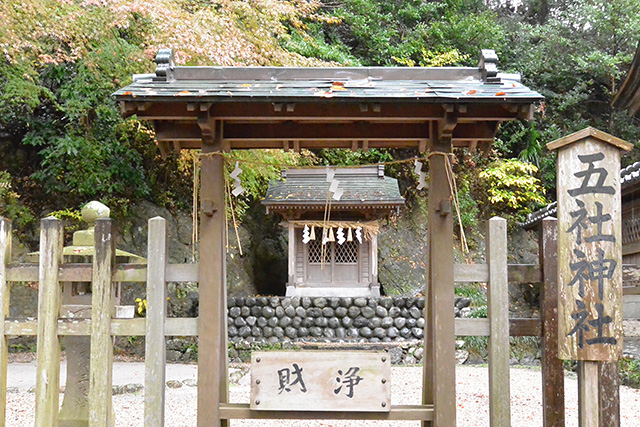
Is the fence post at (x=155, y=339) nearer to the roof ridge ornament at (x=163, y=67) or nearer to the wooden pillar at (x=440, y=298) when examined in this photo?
the roof ridge ornament at (x=163, y=67)

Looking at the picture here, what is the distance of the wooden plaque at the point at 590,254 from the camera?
3.70 m

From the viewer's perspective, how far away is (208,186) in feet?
14.5

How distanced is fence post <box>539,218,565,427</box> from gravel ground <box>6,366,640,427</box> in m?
2.78

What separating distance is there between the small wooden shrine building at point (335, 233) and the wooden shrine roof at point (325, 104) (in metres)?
8.97

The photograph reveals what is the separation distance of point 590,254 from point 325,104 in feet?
7.56

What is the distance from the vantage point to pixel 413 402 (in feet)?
27.6

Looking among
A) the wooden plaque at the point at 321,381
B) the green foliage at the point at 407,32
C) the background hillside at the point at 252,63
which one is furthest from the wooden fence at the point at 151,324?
the green foliage at the point at 407,32

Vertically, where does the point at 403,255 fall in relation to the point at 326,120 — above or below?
below

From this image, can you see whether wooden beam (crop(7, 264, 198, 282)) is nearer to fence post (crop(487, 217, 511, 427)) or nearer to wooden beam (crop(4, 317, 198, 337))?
wooden beam (crop(4, 317, 198, 337))

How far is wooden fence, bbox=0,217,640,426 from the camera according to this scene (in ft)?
13.6

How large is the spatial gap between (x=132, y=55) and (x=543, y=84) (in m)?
→ 16.6

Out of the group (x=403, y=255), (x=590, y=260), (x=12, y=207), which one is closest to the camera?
(x=590, y=260)

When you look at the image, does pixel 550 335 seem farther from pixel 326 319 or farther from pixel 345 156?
pixel 345 156

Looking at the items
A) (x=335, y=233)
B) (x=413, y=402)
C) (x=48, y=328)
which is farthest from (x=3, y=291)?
(x=335, y=233)
